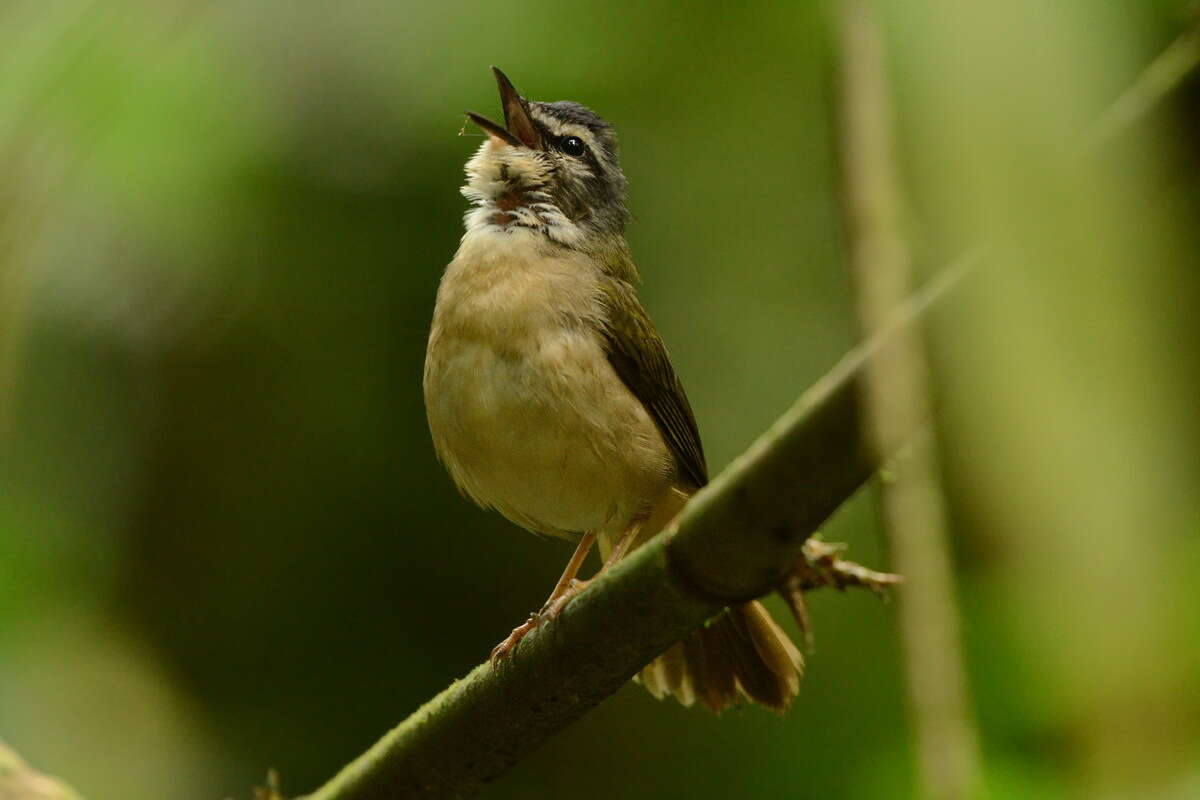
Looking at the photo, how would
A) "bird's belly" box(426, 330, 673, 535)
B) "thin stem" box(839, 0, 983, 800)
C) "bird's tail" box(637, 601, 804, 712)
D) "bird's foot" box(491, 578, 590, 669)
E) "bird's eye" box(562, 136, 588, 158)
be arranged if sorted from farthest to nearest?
1. "bird's eye" box(562, 136, 588, 158)
2. "bird's belly" box(426, 330, 673, 535)
3. "bird's tail" box(637, 601, 804, 712)
4. "bird's foot" box(491, 578, 590, 669)
5. "thin stem" box(839, 0, 983, 800)

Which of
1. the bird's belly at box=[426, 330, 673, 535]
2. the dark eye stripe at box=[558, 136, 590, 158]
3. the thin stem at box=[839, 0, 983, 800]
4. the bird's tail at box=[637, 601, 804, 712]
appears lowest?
the thin stem at box=[839, 0, 983, 800]

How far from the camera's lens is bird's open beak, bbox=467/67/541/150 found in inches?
171

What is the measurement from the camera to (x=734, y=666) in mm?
3951

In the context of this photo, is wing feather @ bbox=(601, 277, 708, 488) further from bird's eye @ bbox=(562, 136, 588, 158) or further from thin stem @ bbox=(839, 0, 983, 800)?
thin stem @ bbox=(839, 0, 983, 800)

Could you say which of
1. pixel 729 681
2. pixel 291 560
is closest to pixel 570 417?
pixel 729 681

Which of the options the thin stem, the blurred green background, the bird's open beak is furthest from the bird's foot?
the thin stem

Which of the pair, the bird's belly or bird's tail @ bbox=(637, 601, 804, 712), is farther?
the bird's belly

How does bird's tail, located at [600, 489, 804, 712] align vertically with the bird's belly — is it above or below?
below

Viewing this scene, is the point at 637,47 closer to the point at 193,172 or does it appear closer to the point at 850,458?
the point at 193,172

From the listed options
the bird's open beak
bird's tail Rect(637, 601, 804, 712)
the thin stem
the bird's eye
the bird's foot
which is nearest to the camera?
the thin stem

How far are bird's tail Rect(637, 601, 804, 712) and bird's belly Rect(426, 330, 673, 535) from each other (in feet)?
1.71

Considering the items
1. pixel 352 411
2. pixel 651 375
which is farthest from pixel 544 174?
pixel 352 411

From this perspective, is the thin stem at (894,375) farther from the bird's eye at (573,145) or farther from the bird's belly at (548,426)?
the bird's eye at (573,145)

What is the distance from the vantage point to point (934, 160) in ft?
2.28
